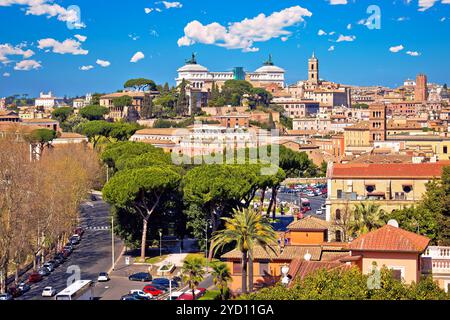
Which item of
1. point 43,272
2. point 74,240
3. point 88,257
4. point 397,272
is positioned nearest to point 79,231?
point 74,240

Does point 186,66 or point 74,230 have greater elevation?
point 186,66

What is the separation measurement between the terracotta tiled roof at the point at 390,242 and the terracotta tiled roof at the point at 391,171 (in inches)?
661

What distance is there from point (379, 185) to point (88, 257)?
12198 millimetres

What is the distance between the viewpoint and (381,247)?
46.3ft

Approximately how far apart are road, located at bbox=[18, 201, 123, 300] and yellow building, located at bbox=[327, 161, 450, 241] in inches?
366

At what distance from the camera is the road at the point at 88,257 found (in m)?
26.7

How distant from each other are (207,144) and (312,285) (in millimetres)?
48977

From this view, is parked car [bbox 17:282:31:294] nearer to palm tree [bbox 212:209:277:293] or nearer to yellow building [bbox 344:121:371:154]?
palm tree [bbox 212:209:277:293]

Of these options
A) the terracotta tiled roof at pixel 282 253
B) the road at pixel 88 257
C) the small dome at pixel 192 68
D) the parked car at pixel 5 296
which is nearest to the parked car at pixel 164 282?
the road at pixel 88 257

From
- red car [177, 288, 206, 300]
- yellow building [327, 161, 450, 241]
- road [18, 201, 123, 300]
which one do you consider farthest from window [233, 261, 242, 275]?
yellow building [327, 161, 450, 241]

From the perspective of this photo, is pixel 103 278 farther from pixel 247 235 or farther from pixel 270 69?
pixel 270 69
